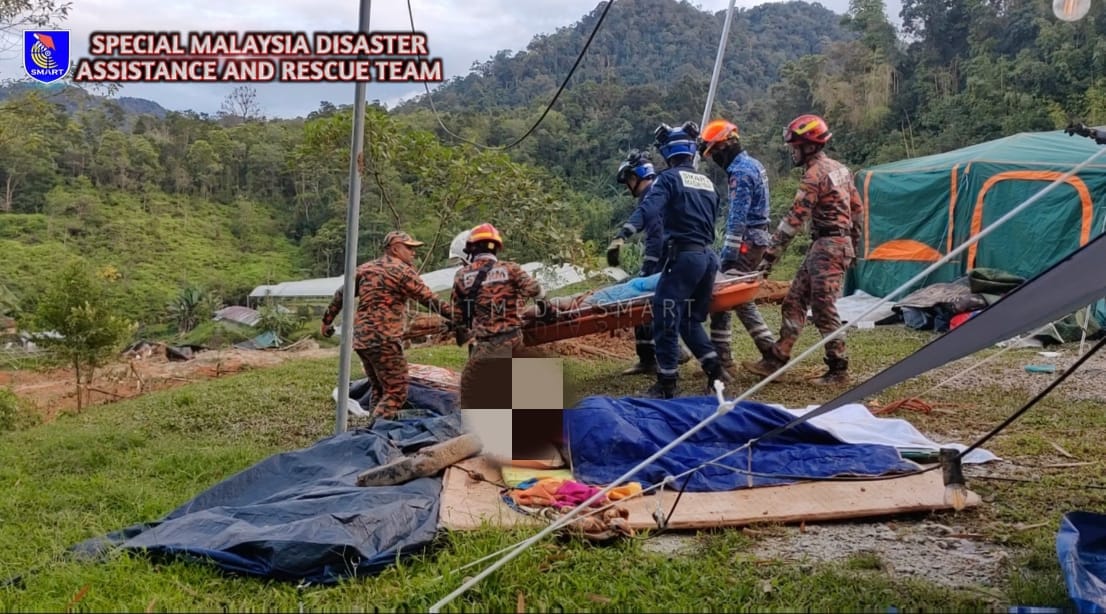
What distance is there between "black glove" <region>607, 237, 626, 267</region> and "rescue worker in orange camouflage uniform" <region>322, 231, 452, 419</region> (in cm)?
140

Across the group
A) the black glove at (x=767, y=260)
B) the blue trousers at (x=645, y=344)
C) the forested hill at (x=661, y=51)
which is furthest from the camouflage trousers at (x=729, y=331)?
the forested hill at (x=661, y=51)

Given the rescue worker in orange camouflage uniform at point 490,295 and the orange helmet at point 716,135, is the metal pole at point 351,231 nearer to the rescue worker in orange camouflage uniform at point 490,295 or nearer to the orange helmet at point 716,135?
the rescue worker in orange camouflage uniform at point 490,295

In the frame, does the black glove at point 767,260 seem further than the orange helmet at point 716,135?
No

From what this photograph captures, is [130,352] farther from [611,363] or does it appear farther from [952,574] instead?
[952,574]

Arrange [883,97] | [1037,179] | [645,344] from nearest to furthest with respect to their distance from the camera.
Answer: [645,344]
[1037,179]
[883,97]

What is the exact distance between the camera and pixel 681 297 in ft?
20.4

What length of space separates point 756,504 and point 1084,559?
4.38 ft

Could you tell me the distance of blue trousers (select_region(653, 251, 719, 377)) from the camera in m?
6.22

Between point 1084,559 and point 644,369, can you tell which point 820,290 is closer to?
point 644,369

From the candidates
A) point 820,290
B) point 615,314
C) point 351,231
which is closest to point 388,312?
point 351,231

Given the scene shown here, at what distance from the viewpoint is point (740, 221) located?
7.28m

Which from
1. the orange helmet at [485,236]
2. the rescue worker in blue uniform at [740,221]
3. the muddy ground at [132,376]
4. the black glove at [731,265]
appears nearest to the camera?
the orange helmet at [485,236]

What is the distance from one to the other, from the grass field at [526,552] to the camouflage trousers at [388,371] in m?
0.58

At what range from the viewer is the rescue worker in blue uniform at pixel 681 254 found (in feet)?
20.4
